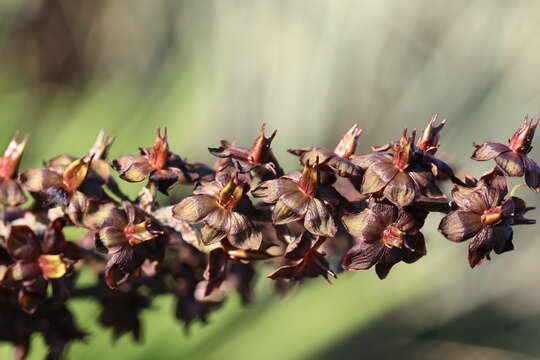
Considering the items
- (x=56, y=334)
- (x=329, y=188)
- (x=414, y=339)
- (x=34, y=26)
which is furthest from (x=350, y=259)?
(x=34, y=26)

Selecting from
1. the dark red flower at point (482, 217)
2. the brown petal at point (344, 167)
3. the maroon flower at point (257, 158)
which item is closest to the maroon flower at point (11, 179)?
the maroon flower at point (257, 158)

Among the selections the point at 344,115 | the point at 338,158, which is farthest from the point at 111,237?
the point at 344,115

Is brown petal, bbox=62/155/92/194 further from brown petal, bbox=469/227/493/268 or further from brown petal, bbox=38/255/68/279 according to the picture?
brown petal, bbox=469/227/493/268

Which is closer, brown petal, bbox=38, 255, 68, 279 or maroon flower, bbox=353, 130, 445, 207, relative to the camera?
maroon flower, bbox=353, 130, 445, 207

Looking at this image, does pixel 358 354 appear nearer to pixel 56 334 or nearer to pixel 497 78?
pixel 497 78

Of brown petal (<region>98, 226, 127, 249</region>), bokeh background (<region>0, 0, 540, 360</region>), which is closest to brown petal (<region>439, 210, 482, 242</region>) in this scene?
brown petal (<region>98, 226, 127, 249</region>)

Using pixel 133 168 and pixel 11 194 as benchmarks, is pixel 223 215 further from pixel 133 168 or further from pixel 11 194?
pixel 11 194
